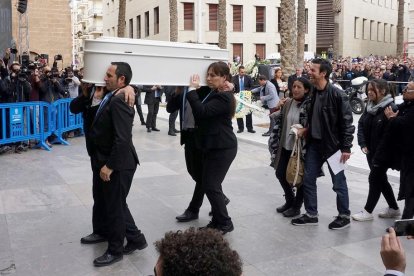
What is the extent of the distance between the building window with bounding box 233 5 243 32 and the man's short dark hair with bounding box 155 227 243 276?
42139mm

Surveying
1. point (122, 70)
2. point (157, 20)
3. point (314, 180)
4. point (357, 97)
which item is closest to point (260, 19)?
point (157, 20)

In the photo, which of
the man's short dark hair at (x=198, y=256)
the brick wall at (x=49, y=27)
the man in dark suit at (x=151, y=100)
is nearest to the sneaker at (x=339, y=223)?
the man's short dark hair at (x=198, y=256)

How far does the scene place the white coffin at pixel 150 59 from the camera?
4633mm

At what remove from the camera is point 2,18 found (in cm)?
2384

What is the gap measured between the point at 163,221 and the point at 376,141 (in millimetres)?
2607

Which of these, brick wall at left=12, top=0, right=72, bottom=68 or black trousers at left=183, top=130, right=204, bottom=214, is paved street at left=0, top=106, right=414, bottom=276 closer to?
black trousers at left=183, top=130, right=204, bottom=214

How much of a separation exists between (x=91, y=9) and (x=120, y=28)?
5528 cm

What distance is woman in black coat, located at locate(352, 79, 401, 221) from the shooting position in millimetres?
5863

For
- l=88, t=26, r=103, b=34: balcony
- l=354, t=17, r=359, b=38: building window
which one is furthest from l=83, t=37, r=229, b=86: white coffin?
l=88, t=26, r=103, b=34: balcony

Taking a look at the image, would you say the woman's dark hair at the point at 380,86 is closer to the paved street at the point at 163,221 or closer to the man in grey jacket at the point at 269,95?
the paved street at the point at 163,221

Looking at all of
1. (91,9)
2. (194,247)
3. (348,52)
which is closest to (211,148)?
(194,247)

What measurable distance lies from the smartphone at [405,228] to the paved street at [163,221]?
251 centimetres

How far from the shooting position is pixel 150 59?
189 inches

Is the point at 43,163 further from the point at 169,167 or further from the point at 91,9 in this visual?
the point at 91,9
